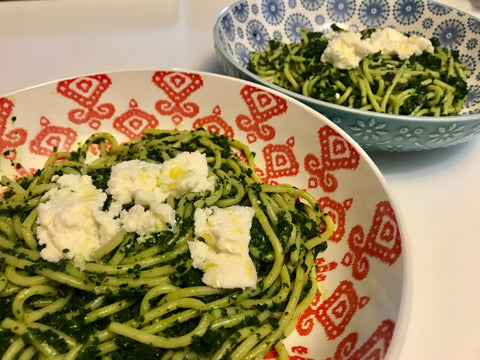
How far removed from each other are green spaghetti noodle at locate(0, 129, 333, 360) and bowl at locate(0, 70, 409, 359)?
12cm

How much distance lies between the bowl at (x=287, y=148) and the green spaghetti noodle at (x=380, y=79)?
587 mm

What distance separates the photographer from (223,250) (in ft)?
5.29

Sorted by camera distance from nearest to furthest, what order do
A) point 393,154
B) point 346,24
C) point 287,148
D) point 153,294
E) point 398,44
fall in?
point 153,294 < point 287,148 < point 393,154 < point 398,44 < point 346,24

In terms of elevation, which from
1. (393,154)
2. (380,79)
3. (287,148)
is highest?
(380,79)

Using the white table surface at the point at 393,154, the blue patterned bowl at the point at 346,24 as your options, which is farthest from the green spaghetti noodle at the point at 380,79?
the white table surface at the point at 393,154

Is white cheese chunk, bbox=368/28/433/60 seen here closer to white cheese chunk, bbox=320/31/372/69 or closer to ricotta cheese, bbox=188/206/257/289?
white cheese chunk, bbox=320/31/372/69

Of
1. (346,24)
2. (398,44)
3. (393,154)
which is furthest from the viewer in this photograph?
(346,24)

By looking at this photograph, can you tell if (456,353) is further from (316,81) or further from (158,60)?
(158,60)

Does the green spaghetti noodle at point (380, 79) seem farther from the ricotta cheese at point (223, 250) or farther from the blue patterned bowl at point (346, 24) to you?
the ricotta cheese at point (223, 250)

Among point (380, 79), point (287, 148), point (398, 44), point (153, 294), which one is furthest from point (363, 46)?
point (153, 294)

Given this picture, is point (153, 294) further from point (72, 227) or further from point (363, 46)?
point (363, 46)

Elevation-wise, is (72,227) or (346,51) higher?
(346,51)

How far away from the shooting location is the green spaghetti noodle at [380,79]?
270cm

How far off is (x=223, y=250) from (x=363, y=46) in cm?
197
